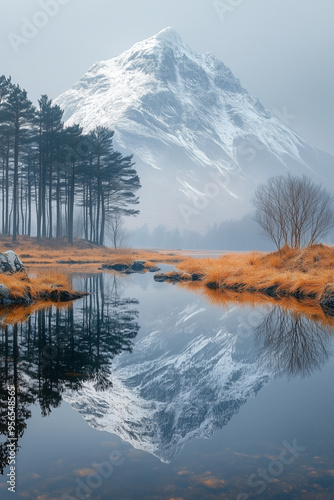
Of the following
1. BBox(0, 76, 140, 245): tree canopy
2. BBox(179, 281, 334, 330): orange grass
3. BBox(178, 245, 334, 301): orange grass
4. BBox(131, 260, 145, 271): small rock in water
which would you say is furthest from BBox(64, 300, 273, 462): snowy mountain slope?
BBox(0, 76, 140, 245): tree canopy

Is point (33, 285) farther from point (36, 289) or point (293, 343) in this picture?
point (293, 343)

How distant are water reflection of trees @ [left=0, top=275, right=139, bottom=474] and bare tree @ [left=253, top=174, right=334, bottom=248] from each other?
46.1 feet

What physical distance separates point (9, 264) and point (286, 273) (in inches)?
430

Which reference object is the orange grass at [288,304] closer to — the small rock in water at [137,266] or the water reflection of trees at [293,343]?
the water reflection of trees at [293,343]

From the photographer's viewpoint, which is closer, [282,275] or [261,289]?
[261,289]

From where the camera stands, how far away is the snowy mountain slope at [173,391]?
3.34m

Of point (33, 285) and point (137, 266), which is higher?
point (33, 285)

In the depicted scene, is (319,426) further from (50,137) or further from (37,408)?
(50,137)

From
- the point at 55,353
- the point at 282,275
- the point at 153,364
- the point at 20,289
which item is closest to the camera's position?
the point at 153,364

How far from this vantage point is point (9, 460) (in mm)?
2816

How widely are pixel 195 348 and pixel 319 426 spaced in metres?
3.09

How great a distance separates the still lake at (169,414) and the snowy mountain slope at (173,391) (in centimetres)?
1

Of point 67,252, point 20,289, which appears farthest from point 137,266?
point 20,289

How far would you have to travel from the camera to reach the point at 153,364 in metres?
5.36
